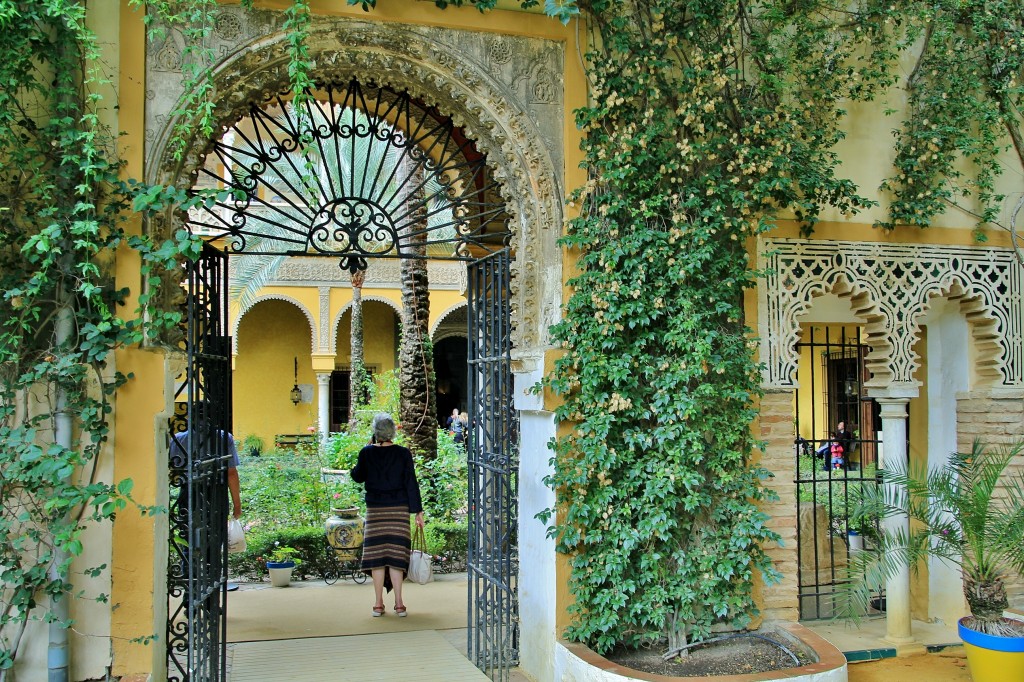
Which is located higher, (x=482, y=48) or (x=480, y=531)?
(x=482, y=48)

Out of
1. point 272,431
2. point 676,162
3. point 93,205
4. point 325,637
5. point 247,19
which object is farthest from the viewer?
point 272,431

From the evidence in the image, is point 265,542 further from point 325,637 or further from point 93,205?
point 93,205

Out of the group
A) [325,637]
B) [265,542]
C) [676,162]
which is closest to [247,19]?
[676,162]

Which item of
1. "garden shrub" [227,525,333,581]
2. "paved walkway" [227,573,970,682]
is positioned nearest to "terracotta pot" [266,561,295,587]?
"garden shrub" [227,525,333,581]

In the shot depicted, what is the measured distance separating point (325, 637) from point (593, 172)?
12.6 feet

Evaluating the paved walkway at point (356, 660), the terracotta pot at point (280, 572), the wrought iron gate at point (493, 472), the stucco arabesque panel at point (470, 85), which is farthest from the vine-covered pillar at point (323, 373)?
the stucco arabesque panel at point (470, 85)

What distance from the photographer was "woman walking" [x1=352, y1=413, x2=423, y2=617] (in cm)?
713

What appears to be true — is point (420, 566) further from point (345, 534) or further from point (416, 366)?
point (416, 366)

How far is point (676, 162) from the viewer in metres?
5.05

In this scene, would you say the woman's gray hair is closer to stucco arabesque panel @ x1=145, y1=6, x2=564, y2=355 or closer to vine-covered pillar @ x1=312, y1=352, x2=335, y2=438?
stucco arabesque panel @ x1=145, y1=6, x2=564, y2=355

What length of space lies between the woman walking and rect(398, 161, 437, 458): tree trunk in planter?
3.10 m

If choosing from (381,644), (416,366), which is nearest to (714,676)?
(381,644)

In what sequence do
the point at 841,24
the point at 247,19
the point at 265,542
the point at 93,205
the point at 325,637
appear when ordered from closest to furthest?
the point at 93,205
the point at 247,19
the point at 841,24
the point at 325,637
the point at 265,542

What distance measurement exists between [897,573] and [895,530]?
31 cm
